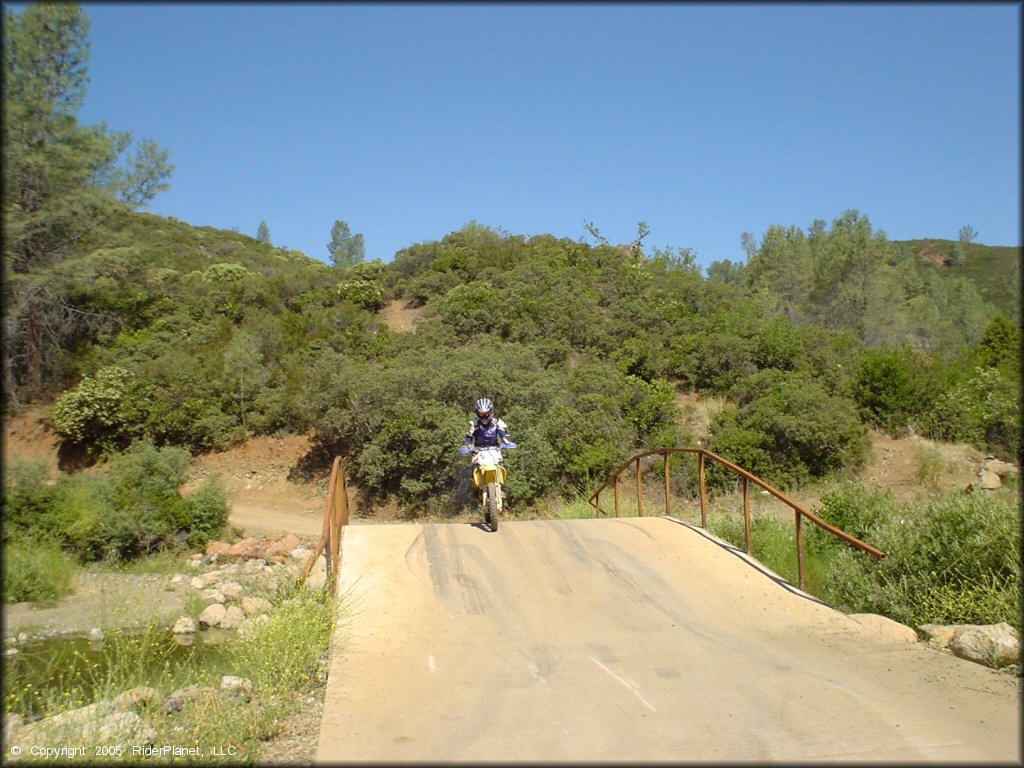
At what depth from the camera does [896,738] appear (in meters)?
4.64

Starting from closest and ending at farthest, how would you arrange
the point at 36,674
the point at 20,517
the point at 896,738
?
the point at 896,738 < the point at 36,674 < the point at 20,517

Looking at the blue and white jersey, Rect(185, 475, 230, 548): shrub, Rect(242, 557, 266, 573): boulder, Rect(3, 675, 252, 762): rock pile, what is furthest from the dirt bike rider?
Rect(185, 475, 230, 548): shrub

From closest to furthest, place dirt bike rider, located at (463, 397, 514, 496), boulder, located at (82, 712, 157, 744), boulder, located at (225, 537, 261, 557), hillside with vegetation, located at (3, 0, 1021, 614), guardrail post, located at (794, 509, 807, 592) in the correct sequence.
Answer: boulder, located at (82, 712, 157, 744) → guardrail post, located at (794, 509, 807, 592) → dirt bike rider, located at (463, 397, 514, 496) → boulder, located at (225, 537, 261, 557) → hillside with vegetation, located at (3, 0, 1021, 614)

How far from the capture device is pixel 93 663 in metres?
7.81

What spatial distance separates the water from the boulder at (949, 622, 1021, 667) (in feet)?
22.3

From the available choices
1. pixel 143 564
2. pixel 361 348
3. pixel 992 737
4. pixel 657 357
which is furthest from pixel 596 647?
pixel 361 348

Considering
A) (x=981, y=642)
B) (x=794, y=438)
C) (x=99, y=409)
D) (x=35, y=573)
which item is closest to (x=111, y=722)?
(x=981, y=642)

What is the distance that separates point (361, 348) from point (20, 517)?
14.4 m

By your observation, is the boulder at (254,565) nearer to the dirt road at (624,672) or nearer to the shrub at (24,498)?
the shrub at (24,498)

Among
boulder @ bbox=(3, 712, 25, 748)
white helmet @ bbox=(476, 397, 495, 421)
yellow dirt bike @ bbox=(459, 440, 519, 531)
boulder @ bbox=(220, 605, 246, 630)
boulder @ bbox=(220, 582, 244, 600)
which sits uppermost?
white helmet @ bbox=(476, 397, 495, 421)

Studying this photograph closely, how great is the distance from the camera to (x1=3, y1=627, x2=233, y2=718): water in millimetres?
7504

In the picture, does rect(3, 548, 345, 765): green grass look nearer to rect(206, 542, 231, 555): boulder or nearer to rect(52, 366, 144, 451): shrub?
rect(206, 542, 231, 555): boulder

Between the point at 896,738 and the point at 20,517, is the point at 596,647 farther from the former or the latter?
the point at 20,517

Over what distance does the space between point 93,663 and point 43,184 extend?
2339 cm
